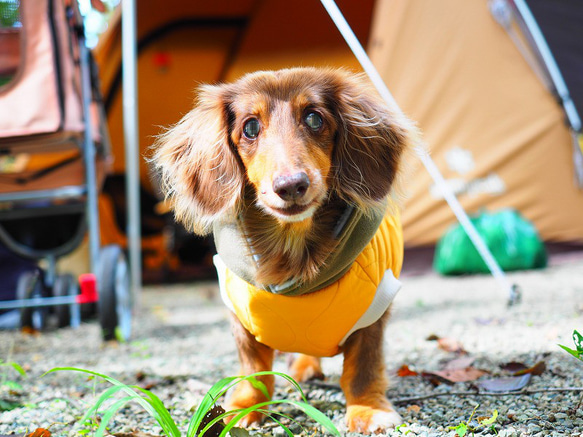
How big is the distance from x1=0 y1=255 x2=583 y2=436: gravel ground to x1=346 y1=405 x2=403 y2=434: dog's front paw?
0.13 ft

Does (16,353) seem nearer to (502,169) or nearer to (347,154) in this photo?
(347,154)

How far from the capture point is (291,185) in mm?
1214

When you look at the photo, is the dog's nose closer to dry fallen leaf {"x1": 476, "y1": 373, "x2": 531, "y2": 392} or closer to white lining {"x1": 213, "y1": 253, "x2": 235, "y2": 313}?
white lining {"x1": 213, "y1": 253, "x2": 235, "y2": 313}

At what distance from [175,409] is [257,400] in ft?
0.79

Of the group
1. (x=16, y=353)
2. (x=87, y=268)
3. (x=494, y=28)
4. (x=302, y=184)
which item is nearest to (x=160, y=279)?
(x=87, y=268)

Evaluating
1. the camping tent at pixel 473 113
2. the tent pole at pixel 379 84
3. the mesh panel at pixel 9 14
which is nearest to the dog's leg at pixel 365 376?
the tent pole at pixel 379 84

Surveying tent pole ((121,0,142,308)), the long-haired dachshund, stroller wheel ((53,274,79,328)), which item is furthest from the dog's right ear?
stroller wheel ((53,274,79,328))

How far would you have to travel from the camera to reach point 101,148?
3115 millimetres

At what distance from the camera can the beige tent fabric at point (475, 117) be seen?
13.9 feet

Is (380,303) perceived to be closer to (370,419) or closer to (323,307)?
(323,307)

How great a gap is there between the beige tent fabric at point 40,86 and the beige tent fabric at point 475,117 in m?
2.40

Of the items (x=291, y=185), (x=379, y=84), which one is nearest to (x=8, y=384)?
(x=291, y=185)

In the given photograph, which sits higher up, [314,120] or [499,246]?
[314,120]

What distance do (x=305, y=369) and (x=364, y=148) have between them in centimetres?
76
